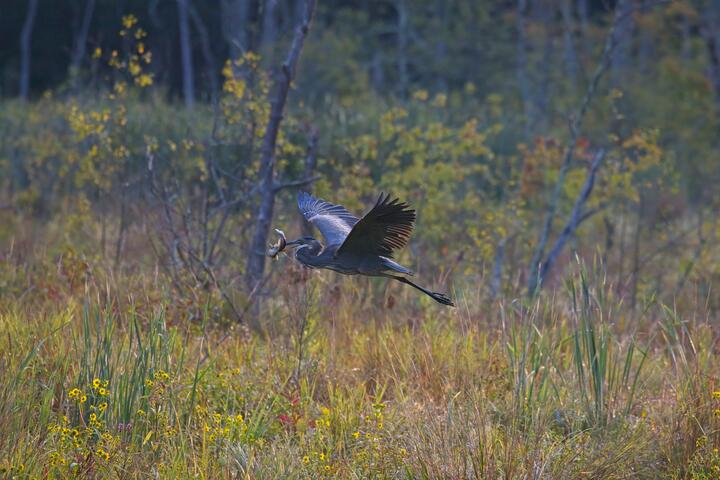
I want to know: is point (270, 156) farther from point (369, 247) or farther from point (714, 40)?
point (714, 40)

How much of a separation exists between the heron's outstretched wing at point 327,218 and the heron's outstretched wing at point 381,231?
33cm

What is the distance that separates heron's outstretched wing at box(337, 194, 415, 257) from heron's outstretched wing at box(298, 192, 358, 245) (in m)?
0.33

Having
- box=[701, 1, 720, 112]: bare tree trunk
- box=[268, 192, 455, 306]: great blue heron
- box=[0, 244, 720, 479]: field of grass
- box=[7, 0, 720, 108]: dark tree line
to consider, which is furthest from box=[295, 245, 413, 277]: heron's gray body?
box=[7, 0, 720, 108]: dark tree line

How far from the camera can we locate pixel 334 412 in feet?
17.0

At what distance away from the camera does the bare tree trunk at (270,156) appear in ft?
24.9

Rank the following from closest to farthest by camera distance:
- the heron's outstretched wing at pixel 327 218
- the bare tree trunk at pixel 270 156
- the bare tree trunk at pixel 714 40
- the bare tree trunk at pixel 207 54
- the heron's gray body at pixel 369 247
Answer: the heron's gray body at pixel 369 247 < the heron's outstretched wing at pixel 327 218 < the bare tree trunk at pixel 270 156 < the bare tree trunk at pixel 207 54 < the bare tree trunk at pixel 714 40

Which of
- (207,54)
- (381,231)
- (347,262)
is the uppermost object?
(207,54)

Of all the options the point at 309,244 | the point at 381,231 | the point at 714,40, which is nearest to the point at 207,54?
the point at 309,244

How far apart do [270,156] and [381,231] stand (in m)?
2.74

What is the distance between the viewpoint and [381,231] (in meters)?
5.19

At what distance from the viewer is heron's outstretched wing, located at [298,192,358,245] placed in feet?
19.0

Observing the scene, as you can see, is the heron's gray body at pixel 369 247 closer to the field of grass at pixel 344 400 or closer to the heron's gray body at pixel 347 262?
the heron's gray body at pixel 347 262

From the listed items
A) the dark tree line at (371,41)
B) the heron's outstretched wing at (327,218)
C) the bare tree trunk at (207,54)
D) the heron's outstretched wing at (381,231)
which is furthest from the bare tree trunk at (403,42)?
the heron's outstretched wing at (381,231)

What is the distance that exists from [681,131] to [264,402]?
1493 cm
